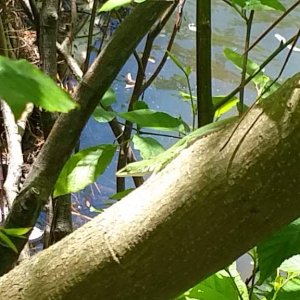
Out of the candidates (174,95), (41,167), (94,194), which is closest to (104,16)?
(174,95)

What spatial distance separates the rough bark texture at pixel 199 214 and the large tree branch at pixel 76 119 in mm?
301

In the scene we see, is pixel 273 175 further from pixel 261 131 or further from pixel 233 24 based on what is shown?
pixel 233 24

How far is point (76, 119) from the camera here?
670 millimetres

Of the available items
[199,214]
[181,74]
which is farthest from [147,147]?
[181,74]

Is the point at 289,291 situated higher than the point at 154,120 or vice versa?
the point at 154,120

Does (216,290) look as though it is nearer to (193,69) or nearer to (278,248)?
(278,248)

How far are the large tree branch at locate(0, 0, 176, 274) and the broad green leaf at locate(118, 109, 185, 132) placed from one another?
2.6 inches

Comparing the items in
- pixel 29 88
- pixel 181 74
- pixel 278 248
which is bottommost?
pixel 181 74

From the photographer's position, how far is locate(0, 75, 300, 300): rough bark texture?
0.31 m

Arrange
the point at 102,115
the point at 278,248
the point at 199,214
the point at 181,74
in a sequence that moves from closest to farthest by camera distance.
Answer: the point at 199,214, the point at 278,248, the point at 102,115, the point at 181,74

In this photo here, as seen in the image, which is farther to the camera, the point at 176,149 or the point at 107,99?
the point at 107,99

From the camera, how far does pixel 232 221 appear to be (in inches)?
12.4

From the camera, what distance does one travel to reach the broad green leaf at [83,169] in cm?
61

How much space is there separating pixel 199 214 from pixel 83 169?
310mm
